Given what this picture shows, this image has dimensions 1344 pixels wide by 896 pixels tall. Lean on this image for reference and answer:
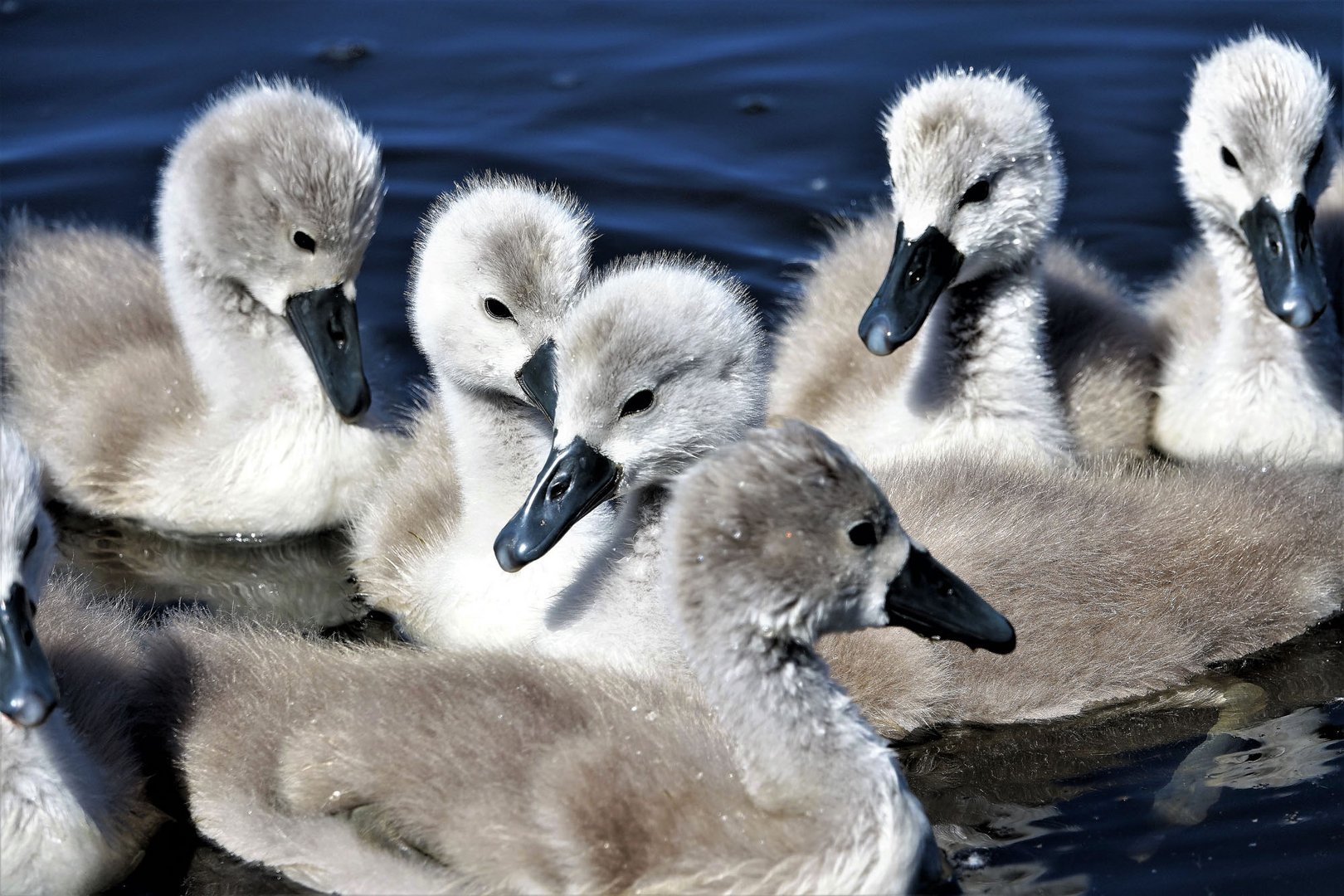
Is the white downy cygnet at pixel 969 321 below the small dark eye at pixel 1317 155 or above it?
below

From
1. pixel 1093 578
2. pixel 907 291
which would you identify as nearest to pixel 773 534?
pixel 1093 578

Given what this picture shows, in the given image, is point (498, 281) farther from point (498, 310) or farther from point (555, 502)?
point (555, 502)

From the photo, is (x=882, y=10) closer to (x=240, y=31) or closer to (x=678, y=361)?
(x=240, y=31)

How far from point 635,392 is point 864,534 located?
2.84 feet

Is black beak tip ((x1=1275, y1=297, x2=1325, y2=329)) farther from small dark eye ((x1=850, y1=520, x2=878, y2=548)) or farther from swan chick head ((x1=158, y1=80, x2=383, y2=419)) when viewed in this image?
swan chick head ((x1=158, y1=80, x2=383, y2=419))

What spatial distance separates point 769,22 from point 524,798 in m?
6.31

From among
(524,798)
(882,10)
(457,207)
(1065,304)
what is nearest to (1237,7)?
(882,10)

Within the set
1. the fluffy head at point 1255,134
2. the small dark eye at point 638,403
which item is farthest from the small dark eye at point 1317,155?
the small dark eye at point 638,403

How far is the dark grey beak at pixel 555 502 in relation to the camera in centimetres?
508

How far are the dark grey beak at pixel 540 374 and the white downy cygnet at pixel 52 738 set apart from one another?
1.29m

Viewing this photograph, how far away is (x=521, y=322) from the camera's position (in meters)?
5.64

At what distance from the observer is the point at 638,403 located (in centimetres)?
518

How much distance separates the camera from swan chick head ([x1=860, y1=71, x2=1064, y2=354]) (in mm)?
6113

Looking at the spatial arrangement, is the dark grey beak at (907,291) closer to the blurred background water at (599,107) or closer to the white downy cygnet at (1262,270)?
the white downy cygnet at (1262,270)
